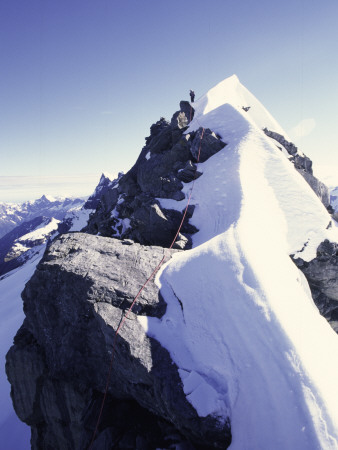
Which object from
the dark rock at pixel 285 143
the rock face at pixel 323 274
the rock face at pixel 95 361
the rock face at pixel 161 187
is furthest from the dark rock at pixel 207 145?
the rock face at pixel 95 361

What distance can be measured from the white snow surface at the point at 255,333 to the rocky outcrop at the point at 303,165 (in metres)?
11.0

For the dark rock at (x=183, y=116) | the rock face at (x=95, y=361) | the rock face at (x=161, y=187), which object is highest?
the dark rock at (x=183, y=116)

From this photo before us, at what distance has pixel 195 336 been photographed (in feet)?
28.2

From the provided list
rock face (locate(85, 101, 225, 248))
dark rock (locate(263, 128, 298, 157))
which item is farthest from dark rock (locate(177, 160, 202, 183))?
dark rock (locate(263, 128, 298, 157))

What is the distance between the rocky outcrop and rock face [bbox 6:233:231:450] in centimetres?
2016

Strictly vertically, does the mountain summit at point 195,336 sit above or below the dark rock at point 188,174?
below

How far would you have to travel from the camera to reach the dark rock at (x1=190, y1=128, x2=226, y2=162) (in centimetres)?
2280

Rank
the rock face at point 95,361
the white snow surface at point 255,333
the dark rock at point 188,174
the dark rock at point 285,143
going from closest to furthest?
the white snow surface at point 255,333 → the rock face at point 95,361 → the dark rock at point 188,174 → the dark rock at point 285,143

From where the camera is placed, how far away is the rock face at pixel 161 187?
58.5 feet

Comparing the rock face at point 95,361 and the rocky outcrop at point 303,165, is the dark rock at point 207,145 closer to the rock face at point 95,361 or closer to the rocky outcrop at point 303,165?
the rocky outcrop at point 303,165

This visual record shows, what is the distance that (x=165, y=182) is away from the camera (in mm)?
A: 22250

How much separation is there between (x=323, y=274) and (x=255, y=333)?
31.0 feet

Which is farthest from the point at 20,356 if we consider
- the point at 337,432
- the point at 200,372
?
the point at 337,432

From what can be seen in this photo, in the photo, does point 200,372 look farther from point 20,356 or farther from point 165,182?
point 165,182
